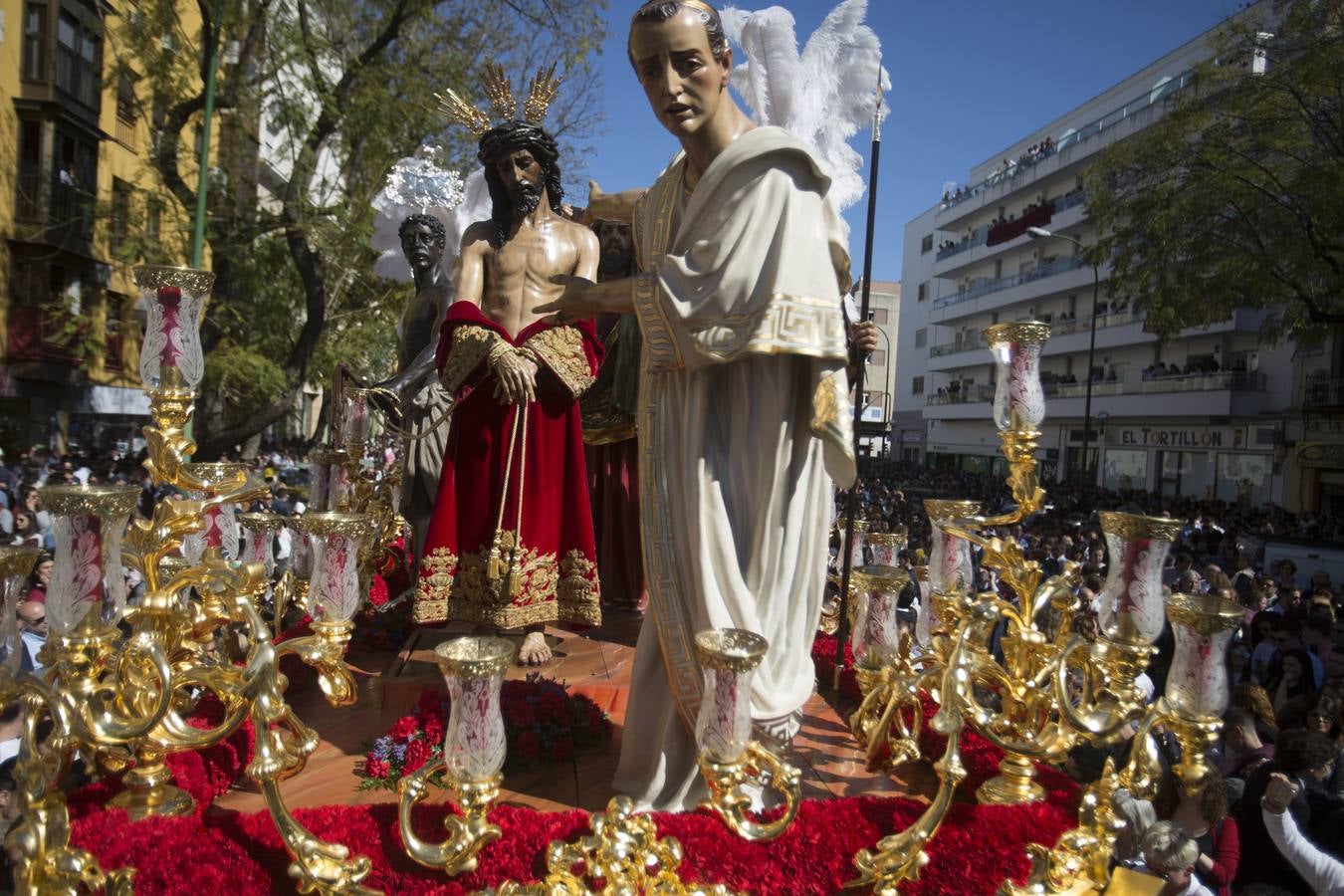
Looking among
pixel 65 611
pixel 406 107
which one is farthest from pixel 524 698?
pixel 406 107

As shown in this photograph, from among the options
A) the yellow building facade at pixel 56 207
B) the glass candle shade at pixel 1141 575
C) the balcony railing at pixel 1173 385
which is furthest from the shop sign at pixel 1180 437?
the yellow building facade at pixel 56 207

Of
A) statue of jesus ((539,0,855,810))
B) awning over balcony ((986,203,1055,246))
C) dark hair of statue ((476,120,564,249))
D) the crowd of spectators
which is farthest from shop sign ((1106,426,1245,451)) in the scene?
statue of jesus ((539,0,855,810))

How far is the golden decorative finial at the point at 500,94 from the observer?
4.07 meters

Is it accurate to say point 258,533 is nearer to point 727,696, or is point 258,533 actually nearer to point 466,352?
point 466,352

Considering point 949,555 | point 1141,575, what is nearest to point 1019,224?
point 949,555

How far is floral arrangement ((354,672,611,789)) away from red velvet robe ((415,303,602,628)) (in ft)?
2.19

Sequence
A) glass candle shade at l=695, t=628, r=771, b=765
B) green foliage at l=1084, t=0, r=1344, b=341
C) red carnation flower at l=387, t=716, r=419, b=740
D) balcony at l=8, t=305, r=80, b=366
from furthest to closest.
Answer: balcony at l=8, t=305, r=80, b=366 < green foliage at l=1084, t=0, r=1344, b=341 < red carnation flower at l=387, t=716, r=419, b=740 < glass candle shade at l=695, t=628, r=771, b=765

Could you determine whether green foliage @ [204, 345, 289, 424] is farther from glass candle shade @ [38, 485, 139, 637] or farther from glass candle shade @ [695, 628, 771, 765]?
glass candle shade @ [695, 628, 771, 765]

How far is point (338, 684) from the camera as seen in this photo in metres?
2.51

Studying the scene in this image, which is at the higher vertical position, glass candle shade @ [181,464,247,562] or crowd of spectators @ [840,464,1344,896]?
glass candle shade @ [181,464,247,562]

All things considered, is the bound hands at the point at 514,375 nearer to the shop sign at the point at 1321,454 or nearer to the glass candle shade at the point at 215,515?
the glass candle shade at the point at 215,515

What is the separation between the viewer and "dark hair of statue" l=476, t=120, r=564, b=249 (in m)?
3.93

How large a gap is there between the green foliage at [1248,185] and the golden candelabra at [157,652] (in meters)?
13.2

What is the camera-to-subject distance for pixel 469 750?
212 centimetres
